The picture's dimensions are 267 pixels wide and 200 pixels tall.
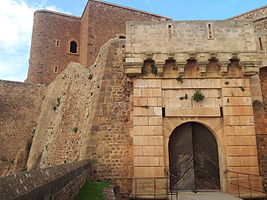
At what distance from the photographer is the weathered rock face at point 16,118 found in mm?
20406

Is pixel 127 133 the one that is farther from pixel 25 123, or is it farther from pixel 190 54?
pixel 25 123

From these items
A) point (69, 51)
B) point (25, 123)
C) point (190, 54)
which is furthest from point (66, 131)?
point (69, 51)

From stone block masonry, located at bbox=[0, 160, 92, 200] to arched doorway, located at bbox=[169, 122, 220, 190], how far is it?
468 cm

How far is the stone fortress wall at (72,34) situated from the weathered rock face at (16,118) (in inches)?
107

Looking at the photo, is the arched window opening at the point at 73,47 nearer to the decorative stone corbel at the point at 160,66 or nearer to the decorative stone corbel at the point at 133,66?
the decorative stone corbel at the point at 133,66

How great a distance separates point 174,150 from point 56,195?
5966 mm

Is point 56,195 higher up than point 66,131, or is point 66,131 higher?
point 66,131

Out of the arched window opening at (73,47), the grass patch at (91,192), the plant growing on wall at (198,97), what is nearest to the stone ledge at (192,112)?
the plant growing on wall at (198,97)

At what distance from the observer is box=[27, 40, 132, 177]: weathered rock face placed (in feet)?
30.5

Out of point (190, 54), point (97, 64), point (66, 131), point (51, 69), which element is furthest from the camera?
point (51, 69)

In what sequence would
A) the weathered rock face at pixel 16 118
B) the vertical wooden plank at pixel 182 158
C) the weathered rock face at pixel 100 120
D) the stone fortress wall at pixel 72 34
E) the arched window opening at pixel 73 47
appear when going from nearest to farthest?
the vertical wooden plank at pixel 182 158 → the weathered rock face at pixel 100 120 → the weathered rock face at pixel 16 118 → the stone fortress wall at pixel 72 34 → the arched window opening at pixel 73 47

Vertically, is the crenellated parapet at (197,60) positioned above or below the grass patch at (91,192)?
above

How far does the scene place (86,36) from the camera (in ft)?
78.7

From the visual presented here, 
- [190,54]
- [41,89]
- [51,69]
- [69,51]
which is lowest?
[190,54]
